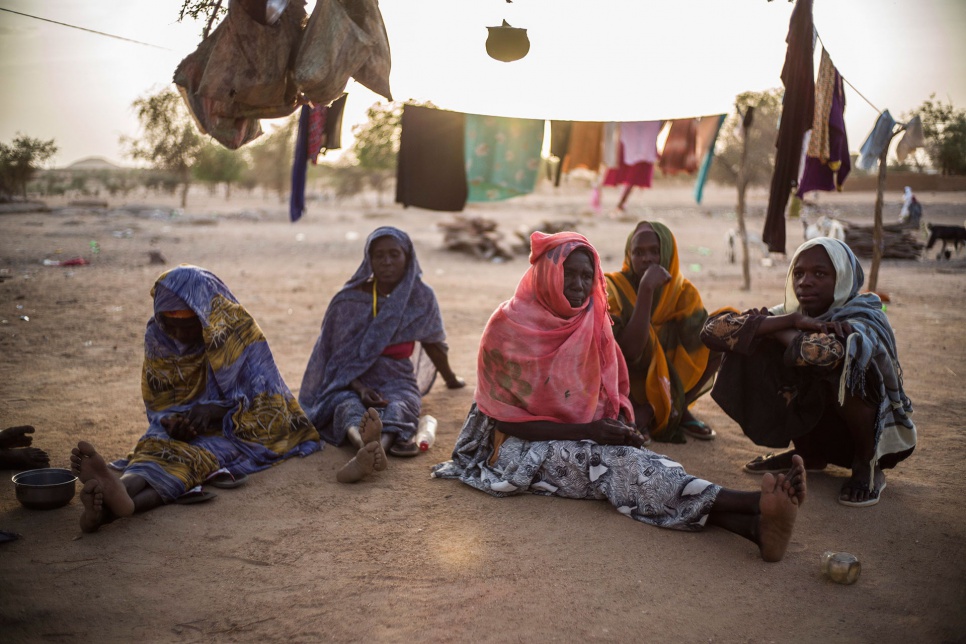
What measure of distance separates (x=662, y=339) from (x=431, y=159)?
293 centimetres

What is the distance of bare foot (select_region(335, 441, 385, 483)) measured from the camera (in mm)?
3918

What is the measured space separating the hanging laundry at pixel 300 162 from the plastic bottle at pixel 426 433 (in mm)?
2157

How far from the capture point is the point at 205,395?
13.8ft

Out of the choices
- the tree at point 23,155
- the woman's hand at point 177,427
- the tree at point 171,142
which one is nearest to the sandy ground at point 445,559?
the woman's hand at point 177,427

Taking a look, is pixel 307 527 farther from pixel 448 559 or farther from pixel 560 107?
pixel 560 107

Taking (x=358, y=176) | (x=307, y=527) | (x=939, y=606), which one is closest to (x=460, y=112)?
(x=307, y=527)

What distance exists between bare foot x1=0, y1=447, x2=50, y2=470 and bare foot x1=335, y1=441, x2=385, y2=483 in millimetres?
1741

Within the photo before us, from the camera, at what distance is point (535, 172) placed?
700 centimetres

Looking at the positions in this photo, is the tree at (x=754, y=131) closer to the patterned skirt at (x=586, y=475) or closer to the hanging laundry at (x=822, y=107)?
the hanging laundry at (x=822, y=107)

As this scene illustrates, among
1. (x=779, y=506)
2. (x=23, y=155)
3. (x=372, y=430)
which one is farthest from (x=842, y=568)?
(x=23, y=155)

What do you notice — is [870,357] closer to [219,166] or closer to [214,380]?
[214,380]

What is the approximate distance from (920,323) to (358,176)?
28.0 metres

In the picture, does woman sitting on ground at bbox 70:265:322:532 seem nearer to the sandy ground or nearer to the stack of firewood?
the sandy ground

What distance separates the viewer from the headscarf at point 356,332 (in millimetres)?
4926
